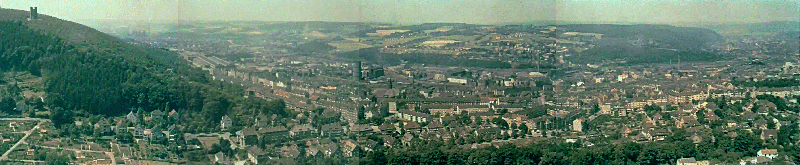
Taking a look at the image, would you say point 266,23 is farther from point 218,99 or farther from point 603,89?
point 603,89

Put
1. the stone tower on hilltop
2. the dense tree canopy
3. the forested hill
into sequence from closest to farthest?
the dense tree canopy → the forested hill → the stone tower on hilltop

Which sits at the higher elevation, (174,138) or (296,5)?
(296,5)

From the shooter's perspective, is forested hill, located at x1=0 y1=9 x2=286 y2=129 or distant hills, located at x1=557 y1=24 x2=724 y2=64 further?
distant hills, located at x1=557 y1=24 x2=724 y2=64

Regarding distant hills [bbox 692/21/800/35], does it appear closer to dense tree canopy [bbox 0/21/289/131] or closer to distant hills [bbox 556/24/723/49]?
distant hills [bbox 556/24/723/49]

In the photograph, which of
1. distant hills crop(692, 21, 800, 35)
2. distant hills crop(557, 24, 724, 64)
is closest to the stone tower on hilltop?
distant hills crop(557, 24, 724, 64)

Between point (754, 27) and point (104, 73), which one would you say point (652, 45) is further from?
point (104, 73)

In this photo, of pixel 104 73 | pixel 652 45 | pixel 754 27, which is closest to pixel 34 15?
pixel 104 73

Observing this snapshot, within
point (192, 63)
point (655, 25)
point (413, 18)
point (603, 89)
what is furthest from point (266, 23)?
point (655, 25)

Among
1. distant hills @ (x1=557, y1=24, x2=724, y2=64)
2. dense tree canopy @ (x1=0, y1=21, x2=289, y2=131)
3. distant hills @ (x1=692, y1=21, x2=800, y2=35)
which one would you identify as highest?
distant hills @ (x1=692, y1=21, x2=800, y2=35)
